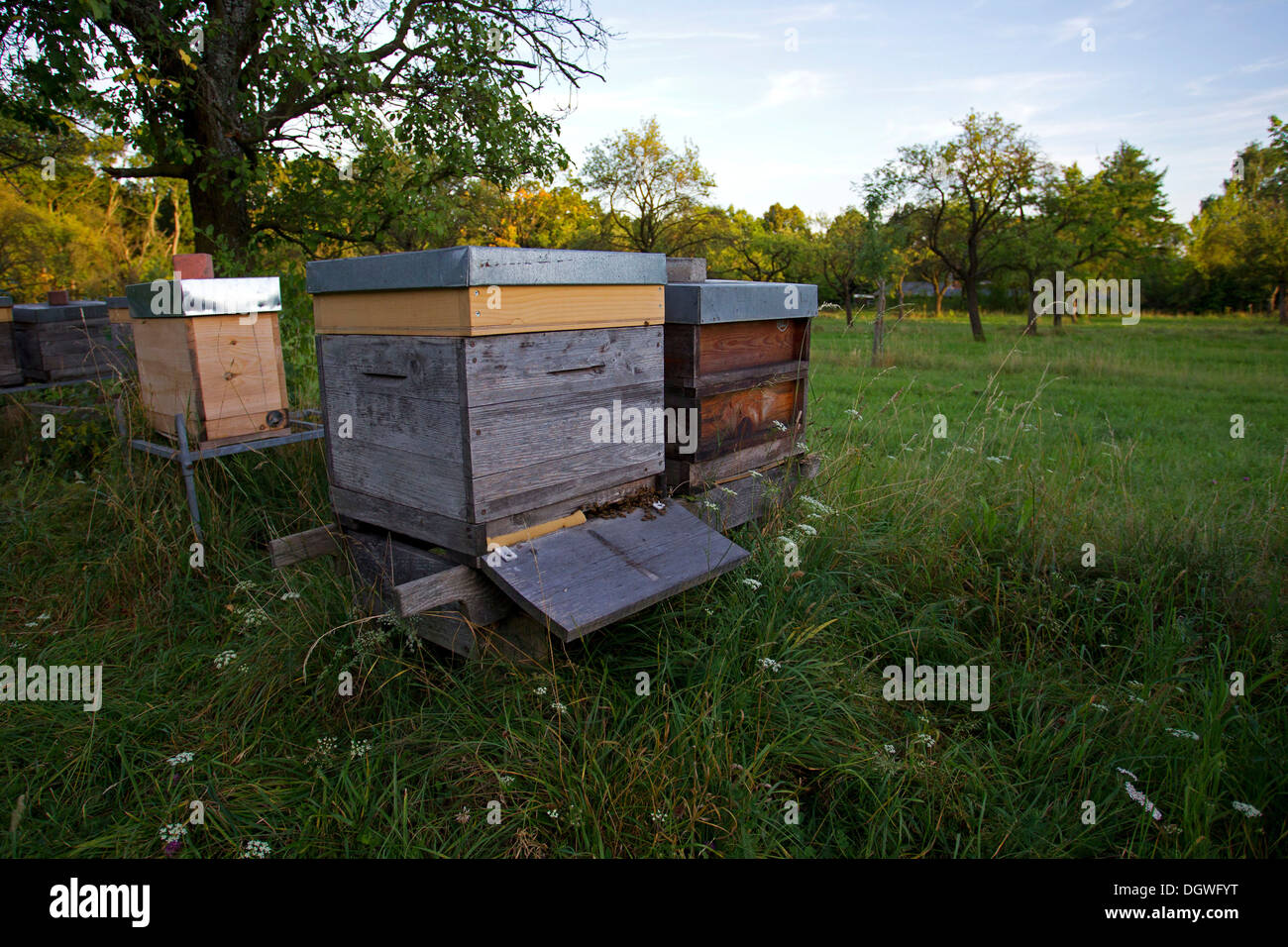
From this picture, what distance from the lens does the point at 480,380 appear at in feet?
7.75

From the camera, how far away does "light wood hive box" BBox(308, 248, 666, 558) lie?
2355 mm

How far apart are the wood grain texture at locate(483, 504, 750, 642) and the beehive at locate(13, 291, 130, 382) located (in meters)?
4.54

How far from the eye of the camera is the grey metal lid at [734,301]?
3.06 m

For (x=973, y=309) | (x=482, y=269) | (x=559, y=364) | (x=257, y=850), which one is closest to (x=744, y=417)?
(x=559, y=364)

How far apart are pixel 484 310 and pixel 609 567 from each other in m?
0.93

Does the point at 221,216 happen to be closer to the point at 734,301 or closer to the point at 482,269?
the point at 734,301

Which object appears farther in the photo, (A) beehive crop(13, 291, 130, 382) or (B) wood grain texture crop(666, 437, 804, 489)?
(A) beehive crop(13, 291, 130, 382)

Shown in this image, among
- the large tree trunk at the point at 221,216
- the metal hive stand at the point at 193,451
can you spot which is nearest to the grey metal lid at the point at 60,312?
the large tree trunk at the point at 221,216

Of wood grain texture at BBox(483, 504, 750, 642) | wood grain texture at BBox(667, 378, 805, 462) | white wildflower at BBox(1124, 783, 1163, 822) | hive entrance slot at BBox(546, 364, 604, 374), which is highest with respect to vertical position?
hive entrance slot at BBox(546, 364, 604, 374)

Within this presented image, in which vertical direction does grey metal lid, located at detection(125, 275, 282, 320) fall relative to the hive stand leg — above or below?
above

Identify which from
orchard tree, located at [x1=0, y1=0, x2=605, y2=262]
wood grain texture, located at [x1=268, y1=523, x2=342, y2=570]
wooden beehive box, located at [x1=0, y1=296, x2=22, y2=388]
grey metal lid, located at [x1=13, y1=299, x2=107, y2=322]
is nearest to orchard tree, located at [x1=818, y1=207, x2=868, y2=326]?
orchard tree, located at [x1=0, y1=0, x2=605, y2=262]

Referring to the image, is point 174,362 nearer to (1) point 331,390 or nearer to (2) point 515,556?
(1) point 331,390

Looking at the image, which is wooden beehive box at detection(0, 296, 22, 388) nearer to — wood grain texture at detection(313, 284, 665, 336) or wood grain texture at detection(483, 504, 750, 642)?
wood grain texture at detection(313, 284, 665, 336)

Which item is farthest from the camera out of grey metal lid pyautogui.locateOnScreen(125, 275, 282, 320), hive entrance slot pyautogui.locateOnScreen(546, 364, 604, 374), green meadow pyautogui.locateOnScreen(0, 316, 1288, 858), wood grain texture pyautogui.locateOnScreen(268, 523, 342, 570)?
grey metal lid pyautogui.locateOnScreen(125, 275, 282, 320)
